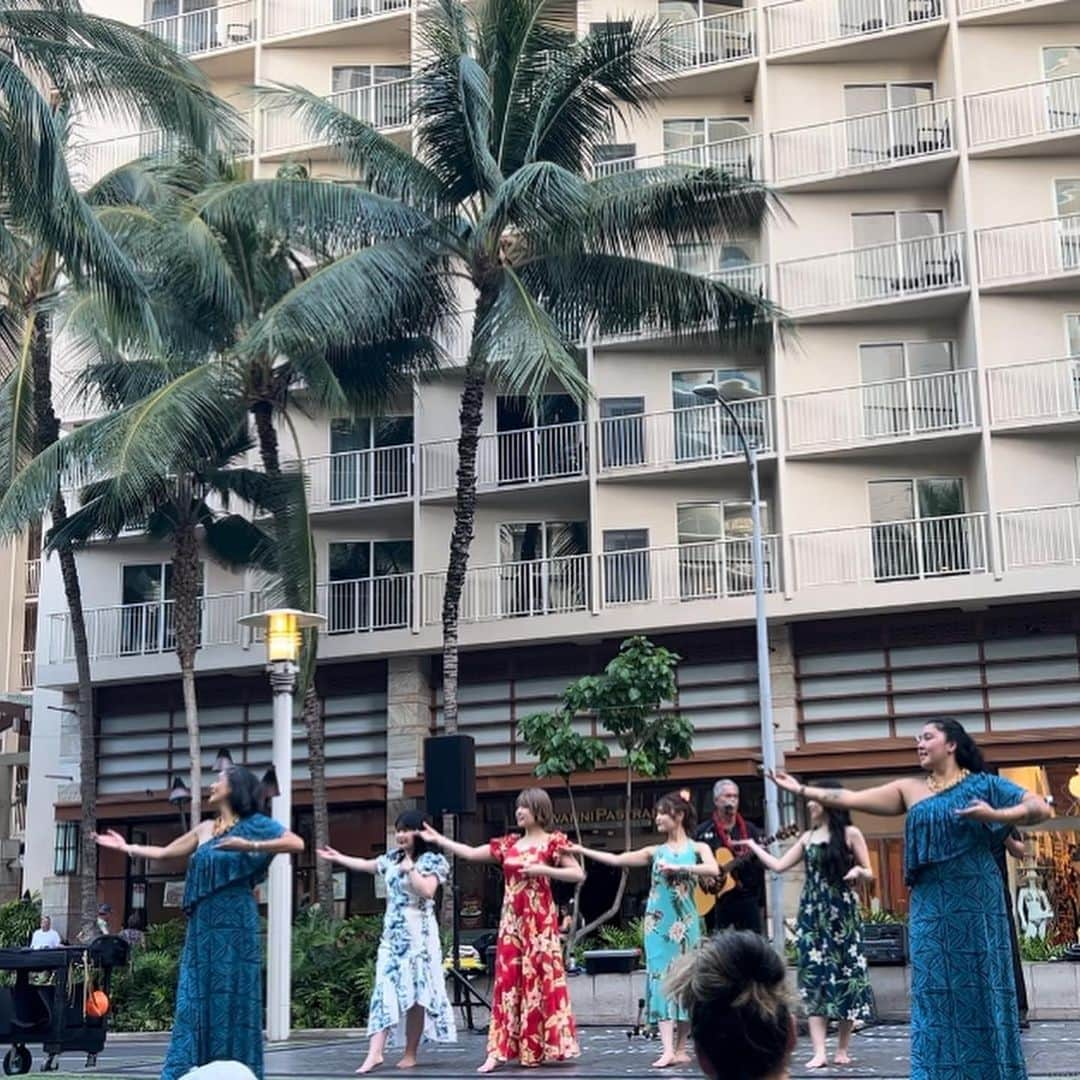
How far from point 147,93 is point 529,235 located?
6.44 meters

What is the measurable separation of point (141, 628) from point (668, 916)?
2214 cm

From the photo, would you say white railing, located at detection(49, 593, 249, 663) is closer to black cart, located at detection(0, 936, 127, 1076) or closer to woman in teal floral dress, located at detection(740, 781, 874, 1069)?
black cart, located at detection(0, 936, 127, 1076)

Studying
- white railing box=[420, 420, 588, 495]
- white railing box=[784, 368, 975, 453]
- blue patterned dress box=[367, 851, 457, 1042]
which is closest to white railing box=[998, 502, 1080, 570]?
white railing box=[784, 368, 975, 453]

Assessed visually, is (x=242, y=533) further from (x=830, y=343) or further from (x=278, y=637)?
(x=278, y=637)

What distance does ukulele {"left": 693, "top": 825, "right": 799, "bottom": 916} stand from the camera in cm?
1083

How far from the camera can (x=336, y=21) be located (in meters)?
33.4

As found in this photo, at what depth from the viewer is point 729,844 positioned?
1102 cm

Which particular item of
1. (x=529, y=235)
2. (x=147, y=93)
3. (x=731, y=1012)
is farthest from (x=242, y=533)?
(x=731, y=1012)

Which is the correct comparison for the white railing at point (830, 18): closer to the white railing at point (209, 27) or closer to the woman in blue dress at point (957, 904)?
the white railing at point (209, 27)

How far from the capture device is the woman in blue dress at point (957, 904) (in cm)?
644

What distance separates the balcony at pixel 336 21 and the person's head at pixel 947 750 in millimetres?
28323

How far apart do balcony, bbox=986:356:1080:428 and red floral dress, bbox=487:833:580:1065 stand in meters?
17.5

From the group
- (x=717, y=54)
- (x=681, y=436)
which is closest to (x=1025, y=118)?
(x=717, y=54)

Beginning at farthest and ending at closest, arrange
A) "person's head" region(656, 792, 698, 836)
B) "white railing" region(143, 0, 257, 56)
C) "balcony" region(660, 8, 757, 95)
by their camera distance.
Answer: "white railing" region(143, 0, 257, 56)
"balcony" region(660, 8, 757, 95)
"person's head" region(656, 792, 698, 836)
